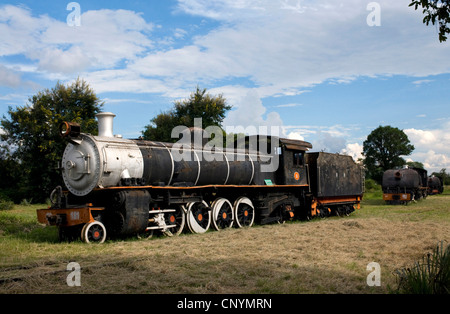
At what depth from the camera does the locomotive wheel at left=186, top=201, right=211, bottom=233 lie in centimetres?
1250

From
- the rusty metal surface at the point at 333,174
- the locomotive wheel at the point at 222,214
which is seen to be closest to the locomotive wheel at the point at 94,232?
the locomotive wheel at the point at 222,214

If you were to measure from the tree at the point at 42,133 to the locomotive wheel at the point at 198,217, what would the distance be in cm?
1781

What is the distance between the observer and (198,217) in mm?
12719

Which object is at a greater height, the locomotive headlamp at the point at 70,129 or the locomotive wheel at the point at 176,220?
the locomotive headlamp at the point at 70,129

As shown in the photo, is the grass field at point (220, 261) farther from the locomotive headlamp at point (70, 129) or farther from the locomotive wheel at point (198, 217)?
the locomotive headlamp at point (70, 129)

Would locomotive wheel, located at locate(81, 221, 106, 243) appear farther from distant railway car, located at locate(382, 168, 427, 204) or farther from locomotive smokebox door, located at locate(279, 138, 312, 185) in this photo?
distant railway car, located at locate(382, 168, 427, 204)

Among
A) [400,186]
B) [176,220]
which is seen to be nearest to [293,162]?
[176,220]

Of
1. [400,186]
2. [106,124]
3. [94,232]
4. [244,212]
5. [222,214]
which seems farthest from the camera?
[400,186]

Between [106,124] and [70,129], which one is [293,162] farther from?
[70,129]

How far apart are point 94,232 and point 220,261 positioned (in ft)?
13.1

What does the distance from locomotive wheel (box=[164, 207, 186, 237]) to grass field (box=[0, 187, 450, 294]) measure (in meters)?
0.87

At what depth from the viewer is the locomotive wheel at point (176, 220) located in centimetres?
1205

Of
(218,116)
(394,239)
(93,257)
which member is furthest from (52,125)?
(394,239)
